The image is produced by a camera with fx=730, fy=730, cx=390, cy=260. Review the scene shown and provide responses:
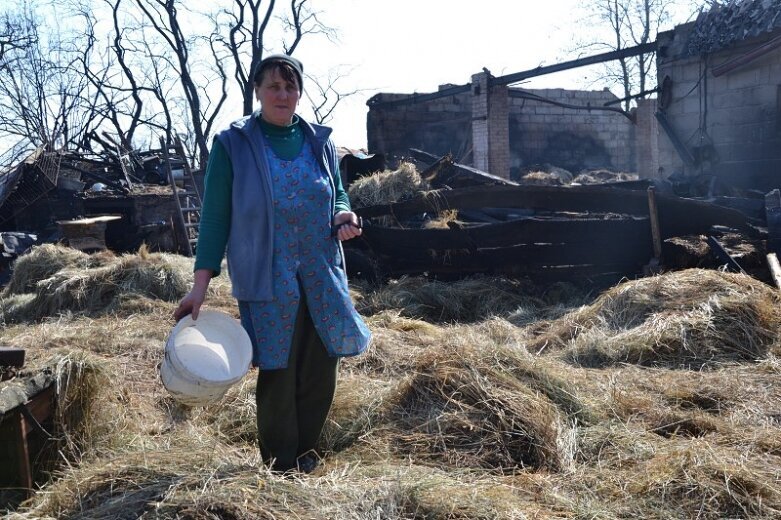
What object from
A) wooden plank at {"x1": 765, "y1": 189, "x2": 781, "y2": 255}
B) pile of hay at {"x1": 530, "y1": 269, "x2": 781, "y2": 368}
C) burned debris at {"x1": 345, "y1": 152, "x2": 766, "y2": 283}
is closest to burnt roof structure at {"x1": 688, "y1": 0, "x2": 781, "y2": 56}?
burned debris at {"x1": 345, "y1": 152, "x2": 766, "y2": 283}

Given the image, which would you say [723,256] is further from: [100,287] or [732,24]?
[100,287]

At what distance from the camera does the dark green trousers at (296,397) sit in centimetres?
255

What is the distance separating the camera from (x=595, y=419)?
316cm

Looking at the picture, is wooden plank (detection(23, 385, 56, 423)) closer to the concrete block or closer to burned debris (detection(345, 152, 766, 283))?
burned debris (detection(345, 152, 766, 283))

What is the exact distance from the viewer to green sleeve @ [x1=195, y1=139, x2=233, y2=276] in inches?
97.4

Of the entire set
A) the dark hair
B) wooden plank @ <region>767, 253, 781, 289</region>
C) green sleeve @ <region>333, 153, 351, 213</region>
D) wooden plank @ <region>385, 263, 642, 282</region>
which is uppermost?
the dark hair

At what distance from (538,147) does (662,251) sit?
1342 centimetres

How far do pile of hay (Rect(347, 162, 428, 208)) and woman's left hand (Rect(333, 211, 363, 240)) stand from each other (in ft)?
17.9

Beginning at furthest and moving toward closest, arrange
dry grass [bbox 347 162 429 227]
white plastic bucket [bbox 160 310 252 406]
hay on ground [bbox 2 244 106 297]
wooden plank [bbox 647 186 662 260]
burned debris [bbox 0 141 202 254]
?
burned debris [bbox 0 141 202 254] → hay on ground [bbox 2 244 106 297] → dry grass [bbox 347 162 429 227] → wooden plank [bbox 647 186 662 260] → white plastic bucket [bbox 160 310 252 406]

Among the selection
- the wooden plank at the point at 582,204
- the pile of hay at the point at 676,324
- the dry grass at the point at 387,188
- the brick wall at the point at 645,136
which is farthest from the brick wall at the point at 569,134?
the pile of hay at the point at 676,324

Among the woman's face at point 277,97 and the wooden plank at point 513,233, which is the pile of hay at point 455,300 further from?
the woman's face at point 277,97

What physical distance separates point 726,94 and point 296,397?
30.8 ft

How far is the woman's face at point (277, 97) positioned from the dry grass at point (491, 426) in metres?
1.20

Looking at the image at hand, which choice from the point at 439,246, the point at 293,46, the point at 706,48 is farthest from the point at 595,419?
the point at 293,46
